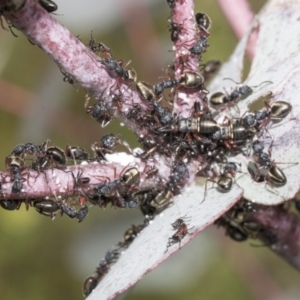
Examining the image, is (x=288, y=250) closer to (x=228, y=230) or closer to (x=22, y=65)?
(x=228, y=230)

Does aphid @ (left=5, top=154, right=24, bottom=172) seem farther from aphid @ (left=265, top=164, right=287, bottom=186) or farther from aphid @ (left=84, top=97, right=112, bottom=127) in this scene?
aphid @ (left=265, top=164, right=287, bottom=186)

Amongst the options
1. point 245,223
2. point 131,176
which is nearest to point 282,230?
point 245,223

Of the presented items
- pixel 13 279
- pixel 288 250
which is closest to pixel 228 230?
pixel 288 250

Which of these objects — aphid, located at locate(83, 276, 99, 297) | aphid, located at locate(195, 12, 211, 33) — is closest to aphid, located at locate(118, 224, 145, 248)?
aphid, located at locate(83, 276, 99, 297)

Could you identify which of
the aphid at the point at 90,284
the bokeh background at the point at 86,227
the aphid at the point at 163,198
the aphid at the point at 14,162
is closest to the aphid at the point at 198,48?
the aphid at the point at 163,198

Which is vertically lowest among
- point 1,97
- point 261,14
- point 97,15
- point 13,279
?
point 13,279

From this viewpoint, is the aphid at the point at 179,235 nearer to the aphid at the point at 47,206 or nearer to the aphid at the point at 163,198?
the aphid at the point at 163,198

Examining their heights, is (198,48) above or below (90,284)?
above

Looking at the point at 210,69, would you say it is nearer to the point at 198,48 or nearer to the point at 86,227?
the point at 198,48
